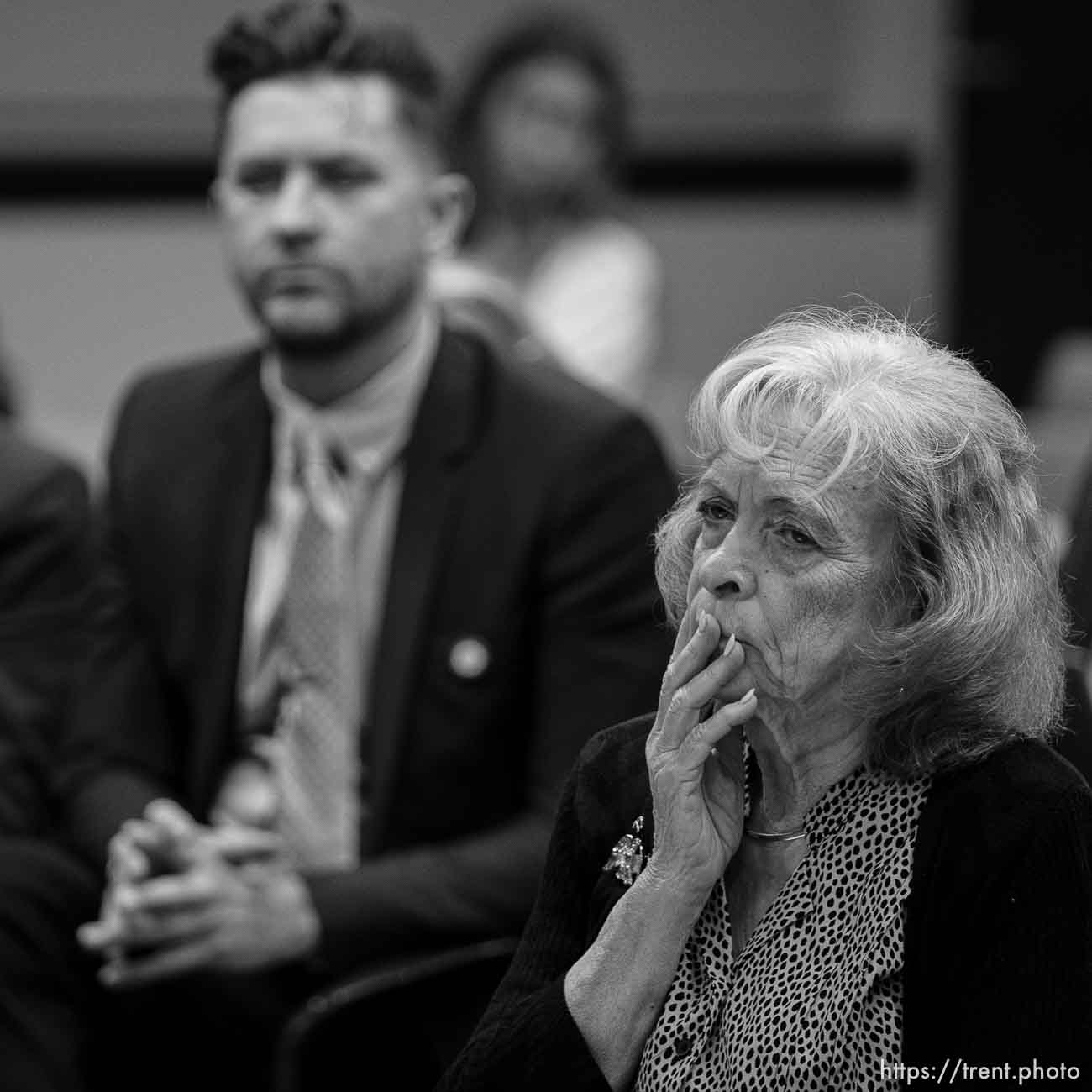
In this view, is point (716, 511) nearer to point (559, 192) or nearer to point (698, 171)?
point (559, 192)

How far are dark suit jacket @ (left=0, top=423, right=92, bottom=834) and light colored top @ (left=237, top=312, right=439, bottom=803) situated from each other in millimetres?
268

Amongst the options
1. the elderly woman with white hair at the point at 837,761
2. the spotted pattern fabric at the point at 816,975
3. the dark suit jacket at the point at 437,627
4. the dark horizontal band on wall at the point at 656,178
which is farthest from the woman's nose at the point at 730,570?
the dark horizontal band on wall at the point at 656,178

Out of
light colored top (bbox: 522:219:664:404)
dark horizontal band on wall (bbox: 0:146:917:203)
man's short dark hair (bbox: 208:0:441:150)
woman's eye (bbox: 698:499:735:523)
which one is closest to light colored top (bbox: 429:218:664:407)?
light colored top (bbox: 522:219:664:404)

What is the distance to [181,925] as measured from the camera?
7.77ft

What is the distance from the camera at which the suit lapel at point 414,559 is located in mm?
2492

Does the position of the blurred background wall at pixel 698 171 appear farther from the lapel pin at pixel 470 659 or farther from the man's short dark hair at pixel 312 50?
the lapel pin at pixel 470 659

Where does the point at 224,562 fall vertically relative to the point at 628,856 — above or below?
below

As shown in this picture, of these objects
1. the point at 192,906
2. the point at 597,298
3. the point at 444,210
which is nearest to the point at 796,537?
the point at 192,906

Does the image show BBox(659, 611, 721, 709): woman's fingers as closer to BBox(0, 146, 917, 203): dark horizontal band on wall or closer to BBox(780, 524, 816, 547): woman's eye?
BBox(780, 524, 816, 547): woman's eye

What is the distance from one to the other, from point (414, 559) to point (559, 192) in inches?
73.0

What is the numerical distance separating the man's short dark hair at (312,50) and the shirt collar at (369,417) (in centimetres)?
34

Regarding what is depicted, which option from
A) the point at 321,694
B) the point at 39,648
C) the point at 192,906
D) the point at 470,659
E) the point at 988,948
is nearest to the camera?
the point at 988,948

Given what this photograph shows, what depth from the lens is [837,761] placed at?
66.0 inches

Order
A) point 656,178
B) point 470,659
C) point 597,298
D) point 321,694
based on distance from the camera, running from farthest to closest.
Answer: point 656,178 < point 597,298 < point 321,694 < point 470,659
